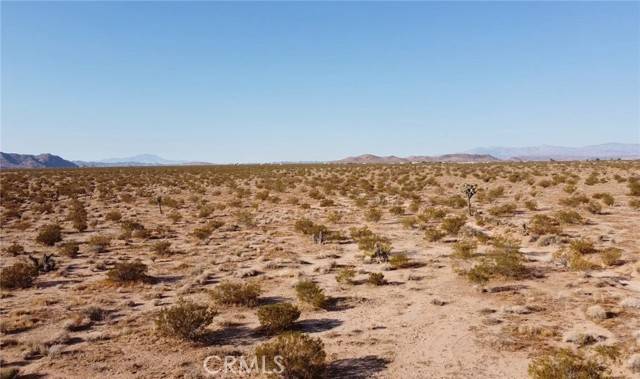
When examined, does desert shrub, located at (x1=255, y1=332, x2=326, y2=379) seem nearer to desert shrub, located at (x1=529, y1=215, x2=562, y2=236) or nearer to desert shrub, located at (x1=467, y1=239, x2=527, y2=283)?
desert shrub, located at (x1=467, y1=239, x2=527, y2=283)

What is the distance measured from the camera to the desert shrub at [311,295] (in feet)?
35.4

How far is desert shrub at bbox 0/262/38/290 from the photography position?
12633 mm

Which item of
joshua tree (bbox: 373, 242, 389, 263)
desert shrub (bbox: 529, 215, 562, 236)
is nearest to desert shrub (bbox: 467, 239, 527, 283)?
joshua tree (bbox: 373, 242, 389, 263)

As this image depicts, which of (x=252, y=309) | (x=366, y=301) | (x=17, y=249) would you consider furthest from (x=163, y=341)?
(x=17, y=249)

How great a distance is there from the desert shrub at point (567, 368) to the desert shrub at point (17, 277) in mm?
13679

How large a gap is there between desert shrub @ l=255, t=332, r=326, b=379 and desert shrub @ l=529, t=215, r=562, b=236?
43.5 ft

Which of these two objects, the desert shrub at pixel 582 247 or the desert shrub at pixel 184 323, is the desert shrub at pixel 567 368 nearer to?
the desert shrub at pixel 184 323

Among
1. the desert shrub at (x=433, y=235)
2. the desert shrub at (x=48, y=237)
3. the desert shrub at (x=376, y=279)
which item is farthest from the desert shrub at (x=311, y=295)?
the desert shrub at (x=48, y=237)

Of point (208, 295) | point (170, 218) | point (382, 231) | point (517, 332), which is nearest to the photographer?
point (517, 332)

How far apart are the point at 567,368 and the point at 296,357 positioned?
433 cm

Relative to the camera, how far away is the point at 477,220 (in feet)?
70.6

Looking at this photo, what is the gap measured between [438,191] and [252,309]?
29.1 metres

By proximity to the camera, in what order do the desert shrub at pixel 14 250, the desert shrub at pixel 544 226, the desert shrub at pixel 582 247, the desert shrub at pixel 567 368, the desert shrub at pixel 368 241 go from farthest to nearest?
1. the desert shrub at pixel 544 226
2. the desert shrub at pixel 14 250
3. the desert shrub at pixel 368 241
4. the desert shrub at pixel 582 247
5. the desert shrub at pixel 567 368

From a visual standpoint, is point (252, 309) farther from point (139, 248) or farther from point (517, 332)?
point (139, 248)
